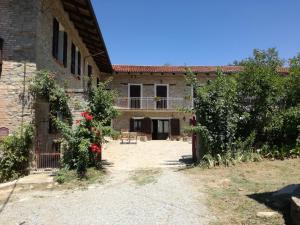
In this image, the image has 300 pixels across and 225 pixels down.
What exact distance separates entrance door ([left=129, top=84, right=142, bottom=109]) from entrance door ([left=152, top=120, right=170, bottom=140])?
2.04m

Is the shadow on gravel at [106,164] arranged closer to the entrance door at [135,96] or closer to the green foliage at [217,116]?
the green foliage at [217,116]

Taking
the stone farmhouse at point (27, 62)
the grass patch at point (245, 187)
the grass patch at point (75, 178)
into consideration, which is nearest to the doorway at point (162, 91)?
the stone farmhouse at point (27, 62)

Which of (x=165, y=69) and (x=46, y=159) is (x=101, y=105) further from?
(x=165, y=69)

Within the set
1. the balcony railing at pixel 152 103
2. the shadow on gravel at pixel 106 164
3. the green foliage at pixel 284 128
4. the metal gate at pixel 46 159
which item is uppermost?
the balcony railing at pixel 152 103

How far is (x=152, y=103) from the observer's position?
2848cm

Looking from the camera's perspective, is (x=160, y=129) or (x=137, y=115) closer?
(x=137, y=115)

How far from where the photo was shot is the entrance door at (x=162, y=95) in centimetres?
2849

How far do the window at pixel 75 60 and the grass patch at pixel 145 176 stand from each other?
739 centimetres

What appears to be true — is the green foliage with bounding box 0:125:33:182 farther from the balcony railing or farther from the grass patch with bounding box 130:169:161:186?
the balcony railing

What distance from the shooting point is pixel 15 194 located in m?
8.66

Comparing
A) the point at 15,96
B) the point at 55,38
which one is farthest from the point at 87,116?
the point at 55,38

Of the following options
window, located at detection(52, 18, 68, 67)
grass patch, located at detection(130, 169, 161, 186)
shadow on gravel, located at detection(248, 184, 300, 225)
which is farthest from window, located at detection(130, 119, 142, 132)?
shadow on gravel, located at detection(248, 184, 300, 225)

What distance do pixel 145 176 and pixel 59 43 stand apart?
22.8 ft

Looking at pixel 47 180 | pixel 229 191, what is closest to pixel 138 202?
pixel 229 191
